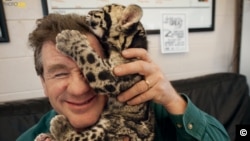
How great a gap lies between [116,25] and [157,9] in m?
1.18

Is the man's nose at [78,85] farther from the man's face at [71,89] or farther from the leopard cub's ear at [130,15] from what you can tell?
the leopard cub's ear at [130,15]

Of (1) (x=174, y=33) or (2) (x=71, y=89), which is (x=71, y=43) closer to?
(2) (x=71, y=89)

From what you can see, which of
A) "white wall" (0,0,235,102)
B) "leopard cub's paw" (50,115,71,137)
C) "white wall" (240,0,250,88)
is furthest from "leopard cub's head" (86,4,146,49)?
"white wall" (240,0,250,88)

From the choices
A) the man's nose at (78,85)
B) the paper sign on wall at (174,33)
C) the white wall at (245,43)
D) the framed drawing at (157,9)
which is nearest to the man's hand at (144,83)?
the man's nose at (78,85)

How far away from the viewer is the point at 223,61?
2227 mm

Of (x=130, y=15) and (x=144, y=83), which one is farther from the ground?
(x=130, y=15)

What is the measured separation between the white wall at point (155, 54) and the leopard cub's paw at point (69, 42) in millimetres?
905

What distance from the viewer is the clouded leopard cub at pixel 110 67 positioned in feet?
2.17

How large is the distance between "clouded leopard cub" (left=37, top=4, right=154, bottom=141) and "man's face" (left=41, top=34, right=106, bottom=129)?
3cm

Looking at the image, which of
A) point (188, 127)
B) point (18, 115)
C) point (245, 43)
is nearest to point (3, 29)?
point (18, 115)

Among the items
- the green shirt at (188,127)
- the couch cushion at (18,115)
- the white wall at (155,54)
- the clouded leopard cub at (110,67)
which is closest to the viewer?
the clouded leopard cub at (110,67)

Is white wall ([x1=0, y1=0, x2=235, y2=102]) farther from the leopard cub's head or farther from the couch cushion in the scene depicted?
the leopard cub's head

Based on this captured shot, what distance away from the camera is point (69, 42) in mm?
676

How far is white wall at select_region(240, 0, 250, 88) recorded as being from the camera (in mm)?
2037
